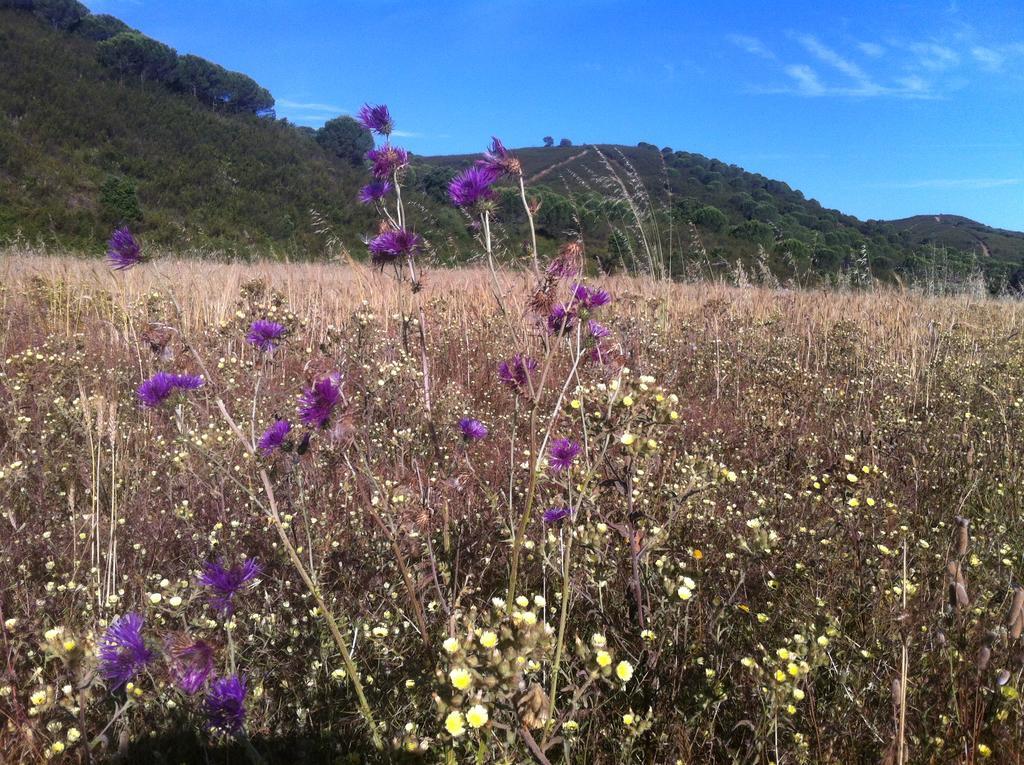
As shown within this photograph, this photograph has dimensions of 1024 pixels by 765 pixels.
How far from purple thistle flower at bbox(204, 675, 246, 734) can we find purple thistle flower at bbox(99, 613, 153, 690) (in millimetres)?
135

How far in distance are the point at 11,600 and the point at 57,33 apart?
5927 cm

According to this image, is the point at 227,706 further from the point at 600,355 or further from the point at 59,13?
the point at 59,13

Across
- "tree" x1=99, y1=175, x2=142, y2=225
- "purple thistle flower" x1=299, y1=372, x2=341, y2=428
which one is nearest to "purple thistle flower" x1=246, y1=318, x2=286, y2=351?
"purple thistle flower" x1=299, y1=372, x2=341, y2=428

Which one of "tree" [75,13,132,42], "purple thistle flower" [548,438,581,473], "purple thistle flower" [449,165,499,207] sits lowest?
"purple thistle flower" [548,438,581,473]

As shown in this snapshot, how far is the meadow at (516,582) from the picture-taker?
1.20m

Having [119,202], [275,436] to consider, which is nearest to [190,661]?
[275,436]

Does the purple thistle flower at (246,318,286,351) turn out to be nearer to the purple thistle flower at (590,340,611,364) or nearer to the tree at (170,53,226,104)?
the purple thistle flower at (590,340,611,364)

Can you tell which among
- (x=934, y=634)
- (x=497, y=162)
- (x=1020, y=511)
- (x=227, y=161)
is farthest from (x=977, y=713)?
(x=227, y=161)

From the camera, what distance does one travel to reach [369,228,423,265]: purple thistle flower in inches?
89.6

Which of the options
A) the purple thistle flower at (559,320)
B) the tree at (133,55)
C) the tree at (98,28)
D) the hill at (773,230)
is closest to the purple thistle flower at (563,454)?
the purple thistle flower at (559,320)

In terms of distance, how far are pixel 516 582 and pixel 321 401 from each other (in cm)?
67

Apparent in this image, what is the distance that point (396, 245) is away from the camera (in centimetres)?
228

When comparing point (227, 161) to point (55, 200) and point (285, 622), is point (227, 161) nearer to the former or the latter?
point (55, 200)

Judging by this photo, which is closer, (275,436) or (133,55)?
(275,436)
